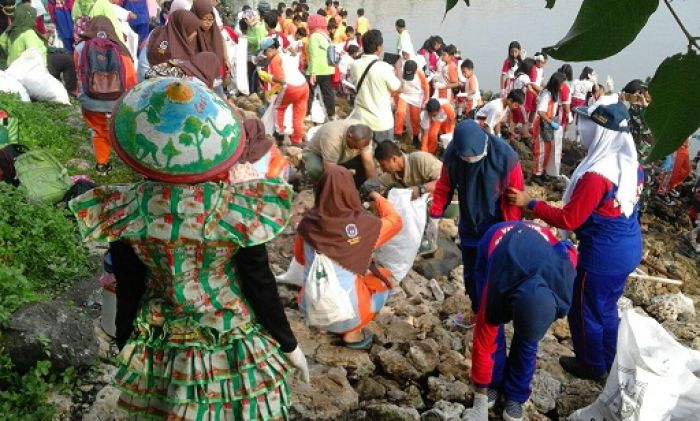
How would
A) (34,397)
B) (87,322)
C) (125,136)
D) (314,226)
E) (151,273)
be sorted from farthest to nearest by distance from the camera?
(314,226)
(87,322)
(34,397)
(151,273)
(125,136)

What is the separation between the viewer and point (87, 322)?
3049mm

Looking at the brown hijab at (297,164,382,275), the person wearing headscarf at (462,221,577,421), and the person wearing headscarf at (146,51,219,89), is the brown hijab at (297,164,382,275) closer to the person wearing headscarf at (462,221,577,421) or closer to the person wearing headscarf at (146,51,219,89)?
the person wearing headscarf at (462,221,577,421)

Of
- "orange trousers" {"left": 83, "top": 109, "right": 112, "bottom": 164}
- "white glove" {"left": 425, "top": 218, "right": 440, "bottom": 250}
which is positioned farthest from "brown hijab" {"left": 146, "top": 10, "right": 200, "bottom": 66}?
"white glove" {"left": 425, "top": 218, "right": 440, "bottom": 250}

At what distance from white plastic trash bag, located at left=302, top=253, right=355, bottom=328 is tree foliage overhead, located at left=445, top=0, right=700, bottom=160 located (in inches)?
113

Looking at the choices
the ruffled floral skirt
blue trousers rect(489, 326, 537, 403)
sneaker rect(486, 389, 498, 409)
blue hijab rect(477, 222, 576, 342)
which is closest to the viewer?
the ruffled floral skirt

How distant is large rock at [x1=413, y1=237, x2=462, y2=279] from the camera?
16.7 feet

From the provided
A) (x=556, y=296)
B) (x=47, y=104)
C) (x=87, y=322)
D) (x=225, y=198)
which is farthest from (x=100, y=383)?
(x=47, y=104)

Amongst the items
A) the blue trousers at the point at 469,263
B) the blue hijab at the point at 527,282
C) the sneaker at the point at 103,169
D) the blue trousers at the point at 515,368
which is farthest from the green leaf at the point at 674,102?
the sneaker at the point at 103,169

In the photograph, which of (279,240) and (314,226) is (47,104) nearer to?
(279,240)

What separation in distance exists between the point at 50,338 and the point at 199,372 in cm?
129

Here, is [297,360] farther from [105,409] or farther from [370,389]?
[370,389]

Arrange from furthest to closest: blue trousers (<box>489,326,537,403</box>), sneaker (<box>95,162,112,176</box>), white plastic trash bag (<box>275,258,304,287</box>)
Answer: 1. sneaker (<box>95,162,112,176</box>)
2. white plastic trash bag (<box>275,258,304,287</box>)
3. blue trousers (<box>489,326,537,403</box>)

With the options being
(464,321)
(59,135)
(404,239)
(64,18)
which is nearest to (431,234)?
(404,239)

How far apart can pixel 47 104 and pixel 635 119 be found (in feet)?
19.8
